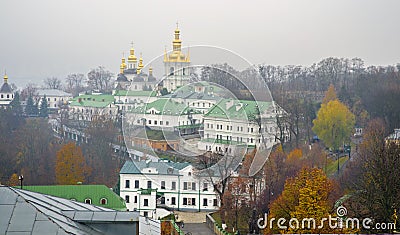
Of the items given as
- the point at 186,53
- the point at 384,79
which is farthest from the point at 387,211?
the point at 384,79

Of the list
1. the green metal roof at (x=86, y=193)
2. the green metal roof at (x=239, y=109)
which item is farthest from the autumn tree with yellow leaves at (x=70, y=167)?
the green metal roof at (x=239, y=109)

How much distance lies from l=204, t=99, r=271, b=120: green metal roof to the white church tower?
120 cm

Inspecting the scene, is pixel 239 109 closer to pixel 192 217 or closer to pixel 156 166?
pixel 156 166

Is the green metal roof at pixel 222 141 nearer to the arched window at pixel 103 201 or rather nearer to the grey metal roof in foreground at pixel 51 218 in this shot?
the arched window at pixel 103 201

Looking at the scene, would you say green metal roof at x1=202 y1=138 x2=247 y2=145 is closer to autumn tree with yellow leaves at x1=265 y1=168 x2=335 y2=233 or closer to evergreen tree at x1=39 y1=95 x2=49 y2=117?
autumn tree with yellow leaves at x1=265 y1=168 x2=335 y2=233

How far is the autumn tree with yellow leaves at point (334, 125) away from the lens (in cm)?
2575

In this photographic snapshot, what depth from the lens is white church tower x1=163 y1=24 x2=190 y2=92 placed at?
11383mm

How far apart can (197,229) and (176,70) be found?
574cm

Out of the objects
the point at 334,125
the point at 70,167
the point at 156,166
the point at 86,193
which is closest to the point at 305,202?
the point at 86,193

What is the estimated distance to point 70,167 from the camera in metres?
22.0

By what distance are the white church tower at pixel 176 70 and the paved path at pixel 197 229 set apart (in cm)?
439

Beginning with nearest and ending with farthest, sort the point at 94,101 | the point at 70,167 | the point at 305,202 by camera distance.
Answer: the point at 305,202, the point at 70,167, the point at 94,101

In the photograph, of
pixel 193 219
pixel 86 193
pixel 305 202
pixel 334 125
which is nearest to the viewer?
pixel 305 202

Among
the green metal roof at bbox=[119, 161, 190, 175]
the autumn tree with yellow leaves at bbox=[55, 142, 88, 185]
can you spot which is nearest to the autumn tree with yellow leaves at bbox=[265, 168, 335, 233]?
the green metal roof at bbox=[119, 161, 190, 175]
